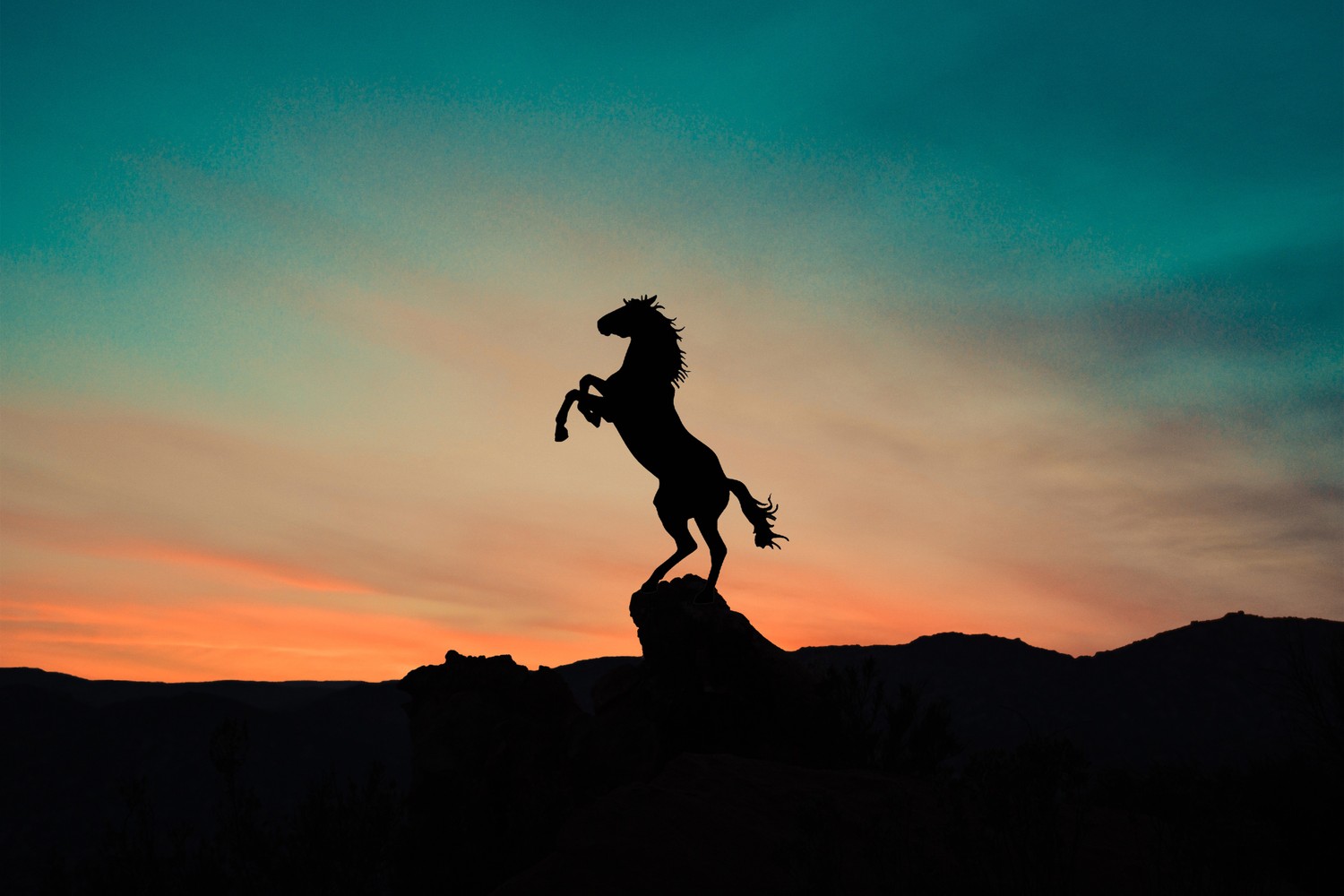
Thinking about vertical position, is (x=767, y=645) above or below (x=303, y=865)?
above

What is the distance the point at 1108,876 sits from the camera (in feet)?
28.6

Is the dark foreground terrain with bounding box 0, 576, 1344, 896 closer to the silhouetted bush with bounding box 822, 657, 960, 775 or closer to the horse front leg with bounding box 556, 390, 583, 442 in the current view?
the silhouetted bush with bounding box 822, 657, 960, 775

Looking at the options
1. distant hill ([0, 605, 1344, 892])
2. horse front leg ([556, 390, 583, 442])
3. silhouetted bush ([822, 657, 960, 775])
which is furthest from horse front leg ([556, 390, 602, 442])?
distant hill ([0, 605, 1344, 892])

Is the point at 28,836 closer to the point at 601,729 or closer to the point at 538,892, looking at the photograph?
the point at 601,729

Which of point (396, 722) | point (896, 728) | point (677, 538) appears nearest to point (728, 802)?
point (677, 538)

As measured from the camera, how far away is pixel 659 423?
13.2m

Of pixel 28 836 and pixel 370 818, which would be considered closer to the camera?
pixel 370 818

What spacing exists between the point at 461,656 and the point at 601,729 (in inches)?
141

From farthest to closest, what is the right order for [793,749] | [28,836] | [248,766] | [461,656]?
1. [248,766]
2. [28,836]
3. [461,656]
4. [793,749]

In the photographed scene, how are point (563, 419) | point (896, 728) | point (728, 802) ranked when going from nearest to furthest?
1. point (728, 802)
2. point (563, 419)
3. point (896, 728)

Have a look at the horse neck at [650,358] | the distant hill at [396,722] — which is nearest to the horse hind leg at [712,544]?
the horse neck at [650,358]

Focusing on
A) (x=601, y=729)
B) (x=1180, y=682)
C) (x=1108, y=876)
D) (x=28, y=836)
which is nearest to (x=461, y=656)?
(x=601, y=729)

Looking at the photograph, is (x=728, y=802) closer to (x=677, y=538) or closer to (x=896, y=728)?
(x=677, y=538)

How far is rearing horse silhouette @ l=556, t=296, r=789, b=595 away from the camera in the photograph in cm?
1311
